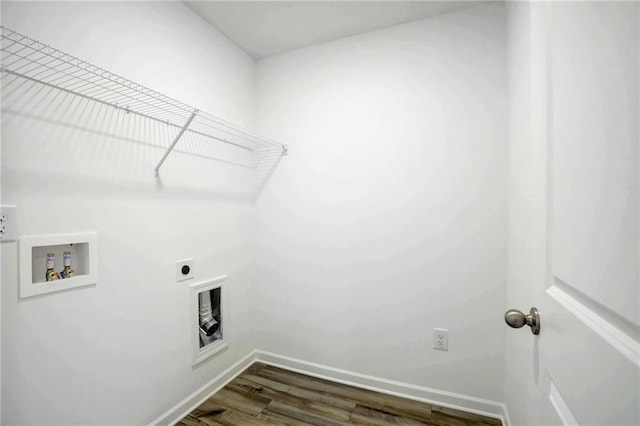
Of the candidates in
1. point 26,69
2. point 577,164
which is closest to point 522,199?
point 577,164

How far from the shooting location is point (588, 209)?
472 mm

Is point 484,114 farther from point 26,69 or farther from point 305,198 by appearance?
point 26,69

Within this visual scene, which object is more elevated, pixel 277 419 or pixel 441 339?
pixel 441 339

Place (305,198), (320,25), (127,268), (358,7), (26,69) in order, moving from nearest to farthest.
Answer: (26,69), (127,268), (358,7), (320,25), (305,198)

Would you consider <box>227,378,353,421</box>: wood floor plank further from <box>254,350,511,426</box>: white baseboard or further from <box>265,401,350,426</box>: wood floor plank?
<box>254,350,511,426</box>: white baseboard

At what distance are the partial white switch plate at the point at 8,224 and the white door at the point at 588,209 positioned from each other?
5.32ft

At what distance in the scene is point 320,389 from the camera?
1912 millimetres

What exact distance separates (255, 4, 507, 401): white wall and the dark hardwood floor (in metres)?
0.15

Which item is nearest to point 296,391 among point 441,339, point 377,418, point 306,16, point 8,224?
point 377,418

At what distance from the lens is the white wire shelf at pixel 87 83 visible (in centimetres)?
102

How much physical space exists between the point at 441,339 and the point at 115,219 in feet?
6.30

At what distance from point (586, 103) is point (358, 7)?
5.33 feet

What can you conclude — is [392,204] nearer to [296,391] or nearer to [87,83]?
[296,391]

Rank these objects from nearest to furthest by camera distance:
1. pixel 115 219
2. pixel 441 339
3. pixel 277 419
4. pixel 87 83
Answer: pixel 87 83 → pixel 115 219 → pixel 277 419 → pixel 441 339
